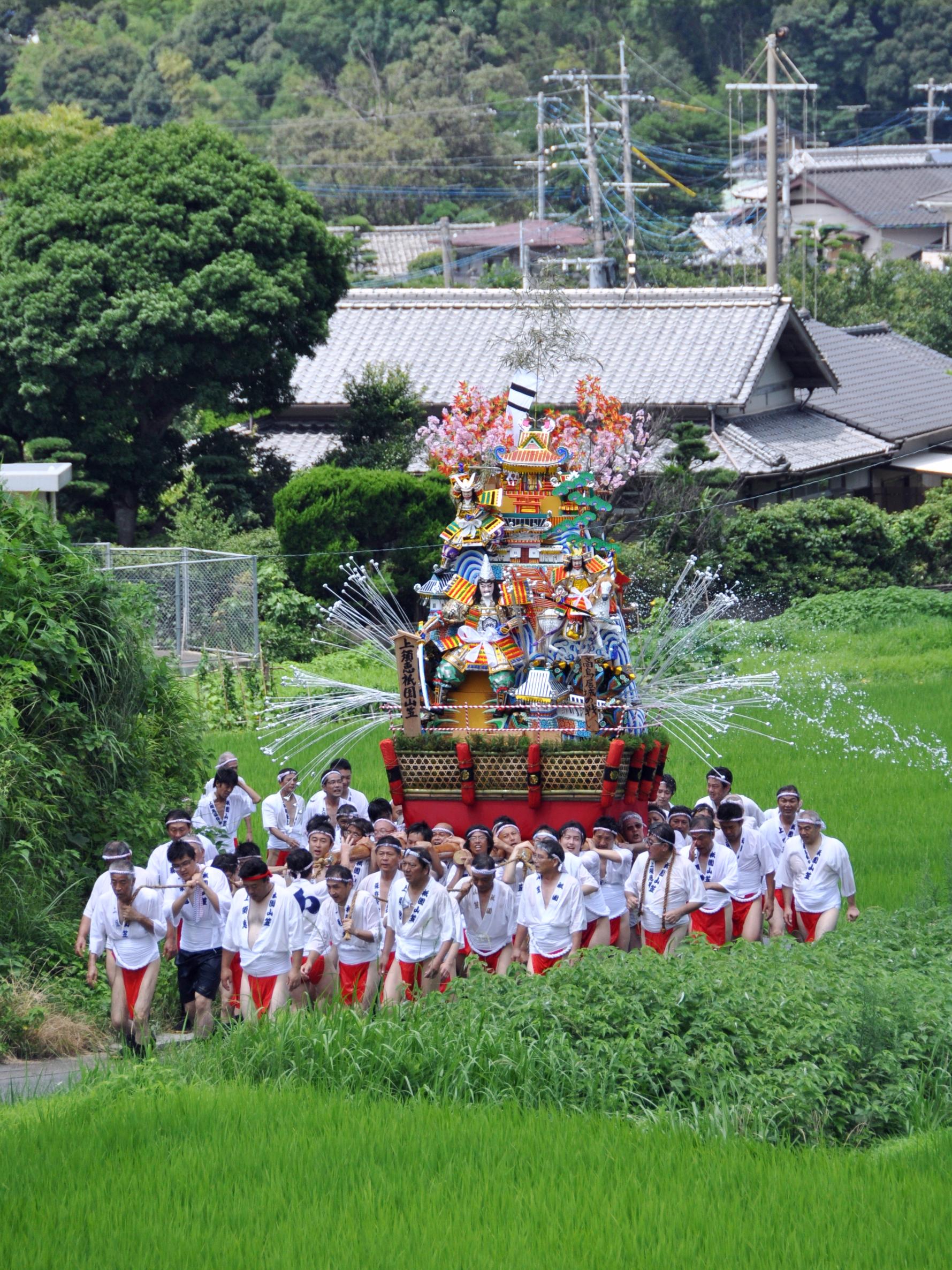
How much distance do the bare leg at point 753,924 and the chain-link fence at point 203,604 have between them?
11.9 m

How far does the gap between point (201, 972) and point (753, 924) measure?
3851 millimetres

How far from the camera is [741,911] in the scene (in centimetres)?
1351

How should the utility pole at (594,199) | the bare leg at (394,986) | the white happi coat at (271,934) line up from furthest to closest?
1. the utility pole at (594,199)
2. the bare leg at (394,986)
3. the white happi coat at (271,934)

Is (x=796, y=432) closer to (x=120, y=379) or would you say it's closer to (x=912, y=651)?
(x=912, y=651)

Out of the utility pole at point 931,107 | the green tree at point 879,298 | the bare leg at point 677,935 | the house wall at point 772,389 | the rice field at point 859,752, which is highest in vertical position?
the utility pole at point 931,107

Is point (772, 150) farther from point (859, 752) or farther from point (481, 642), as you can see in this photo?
point (481, 642)

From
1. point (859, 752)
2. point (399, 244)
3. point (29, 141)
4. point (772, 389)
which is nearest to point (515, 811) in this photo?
point (859, 752)

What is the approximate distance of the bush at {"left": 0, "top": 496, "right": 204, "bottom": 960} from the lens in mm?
13328

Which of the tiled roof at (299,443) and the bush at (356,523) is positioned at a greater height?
the tiled roof at (299,443)

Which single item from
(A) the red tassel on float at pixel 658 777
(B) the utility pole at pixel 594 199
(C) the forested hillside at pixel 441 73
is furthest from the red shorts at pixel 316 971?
(C) the forested hillside at pixel 441 73

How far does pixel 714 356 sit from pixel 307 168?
3707 centimetres

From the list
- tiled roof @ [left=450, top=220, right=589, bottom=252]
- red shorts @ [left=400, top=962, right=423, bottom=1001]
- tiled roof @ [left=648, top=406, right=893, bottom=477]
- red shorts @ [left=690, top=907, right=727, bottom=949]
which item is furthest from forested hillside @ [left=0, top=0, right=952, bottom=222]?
red shorts @ [left=400, top=962, right=423, bottom=1001]

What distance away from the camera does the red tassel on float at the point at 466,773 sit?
14.7m

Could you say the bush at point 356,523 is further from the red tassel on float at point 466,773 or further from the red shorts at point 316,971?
the red shorts at point 316,971
